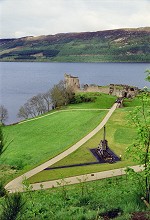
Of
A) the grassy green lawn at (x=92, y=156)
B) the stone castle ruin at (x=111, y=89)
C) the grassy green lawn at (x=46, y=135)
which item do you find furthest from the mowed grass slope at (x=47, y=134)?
the stone castle ruin at (x=111, y=89)

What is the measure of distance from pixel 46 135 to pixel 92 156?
16.7 metres

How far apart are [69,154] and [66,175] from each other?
6931 mm

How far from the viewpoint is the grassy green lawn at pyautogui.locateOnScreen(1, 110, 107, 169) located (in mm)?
35219

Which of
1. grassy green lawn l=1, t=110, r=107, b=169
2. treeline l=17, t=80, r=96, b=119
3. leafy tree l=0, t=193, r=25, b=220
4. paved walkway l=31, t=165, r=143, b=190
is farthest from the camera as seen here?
treeline l=17, t=80, r=96, b=119

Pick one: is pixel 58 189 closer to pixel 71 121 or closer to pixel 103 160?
pixel 103 160

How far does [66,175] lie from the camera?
86.3ft

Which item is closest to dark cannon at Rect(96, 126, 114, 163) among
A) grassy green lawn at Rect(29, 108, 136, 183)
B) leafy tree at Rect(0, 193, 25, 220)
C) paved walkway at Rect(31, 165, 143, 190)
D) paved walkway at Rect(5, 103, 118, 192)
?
grassy green lawn at Rect(29, 108, 136, 183)

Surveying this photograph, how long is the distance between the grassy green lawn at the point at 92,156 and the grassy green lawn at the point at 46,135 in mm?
2159

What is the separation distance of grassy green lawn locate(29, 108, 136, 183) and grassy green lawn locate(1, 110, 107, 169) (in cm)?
216

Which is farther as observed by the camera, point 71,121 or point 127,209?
point 71,121

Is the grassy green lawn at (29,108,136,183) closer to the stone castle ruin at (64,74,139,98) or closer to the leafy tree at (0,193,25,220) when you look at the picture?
the leafy tree at (0,193,25,220)

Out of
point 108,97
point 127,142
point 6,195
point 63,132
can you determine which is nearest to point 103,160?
point 127,142

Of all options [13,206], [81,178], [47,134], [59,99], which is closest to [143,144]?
[13,206]

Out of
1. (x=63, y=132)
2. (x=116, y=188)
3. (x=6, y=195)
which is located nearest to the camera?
(x=6, y=195)
